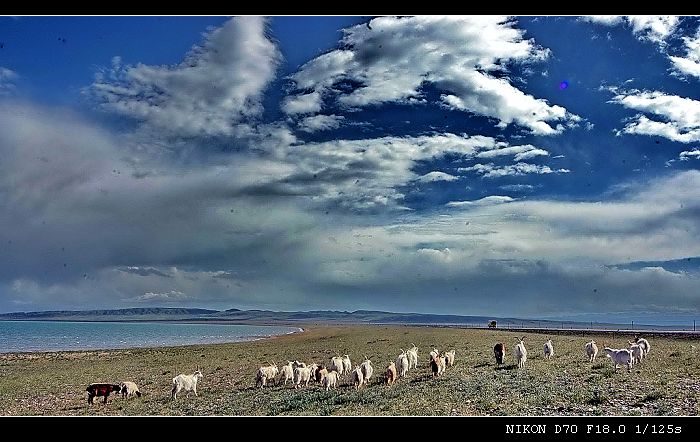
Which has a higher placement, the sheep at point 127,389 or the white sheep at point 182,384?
the white sheep at point 182,384

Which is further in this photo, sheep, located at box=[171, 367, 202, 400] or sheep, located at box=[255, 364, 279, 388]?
sheep, located at box=[255, 364, 279, 388]

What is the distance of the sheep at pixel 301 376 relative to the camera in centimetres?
2483

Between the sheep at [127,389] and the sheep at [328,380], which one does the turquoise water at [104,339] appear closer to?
the sheep at [127,389]

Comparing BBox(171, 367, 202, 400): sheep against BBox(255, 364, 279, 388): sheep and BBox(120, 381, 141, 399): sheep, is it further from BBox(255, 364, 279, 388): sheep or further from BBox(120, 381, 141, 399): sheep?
BBox(255, 364, 279, 388): sheep

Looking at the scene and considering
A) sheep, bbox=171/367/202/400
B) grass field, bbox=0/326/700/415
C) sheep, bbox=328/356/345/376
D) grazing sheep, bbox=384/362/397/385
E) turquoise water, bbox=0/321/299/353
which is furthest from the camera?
turquoise water, bbox=0/321/299/353

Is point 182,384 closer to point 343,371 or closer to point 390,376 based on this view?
point 343,371

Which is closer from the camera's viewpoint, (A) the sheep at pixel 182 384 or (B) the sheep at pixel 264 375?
(A) the sheep at pixel 182 384

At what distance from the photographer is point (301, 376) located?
81.6 ft

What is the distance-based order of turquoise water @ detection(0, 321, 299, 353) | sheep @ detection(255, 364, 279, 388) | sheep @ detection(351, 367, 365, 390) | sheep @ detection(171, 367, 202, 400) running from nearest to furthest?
sheep @ detection(351, 367, 365, 390), sheep @ detection(171, 367, 202, 400), sheep @ detection(255, 364, 279, 388), turquoise water @ detection(0, 321, 299, 353)

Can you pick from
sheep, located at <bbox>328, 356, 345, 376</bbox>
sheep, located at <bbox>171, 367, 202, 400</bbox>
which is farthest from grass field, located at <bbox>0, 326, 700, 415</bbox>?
sheep, located at <bbox>328, 356, 345, 376</bbox>

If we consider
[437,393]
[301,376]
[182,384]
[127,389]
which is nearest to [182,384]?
[182,384]

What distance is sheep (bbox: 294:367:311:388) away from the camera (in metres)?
24.8

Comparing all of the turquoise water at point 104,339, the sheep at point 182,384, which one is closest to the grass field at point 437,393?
the sheep at point 182,384
